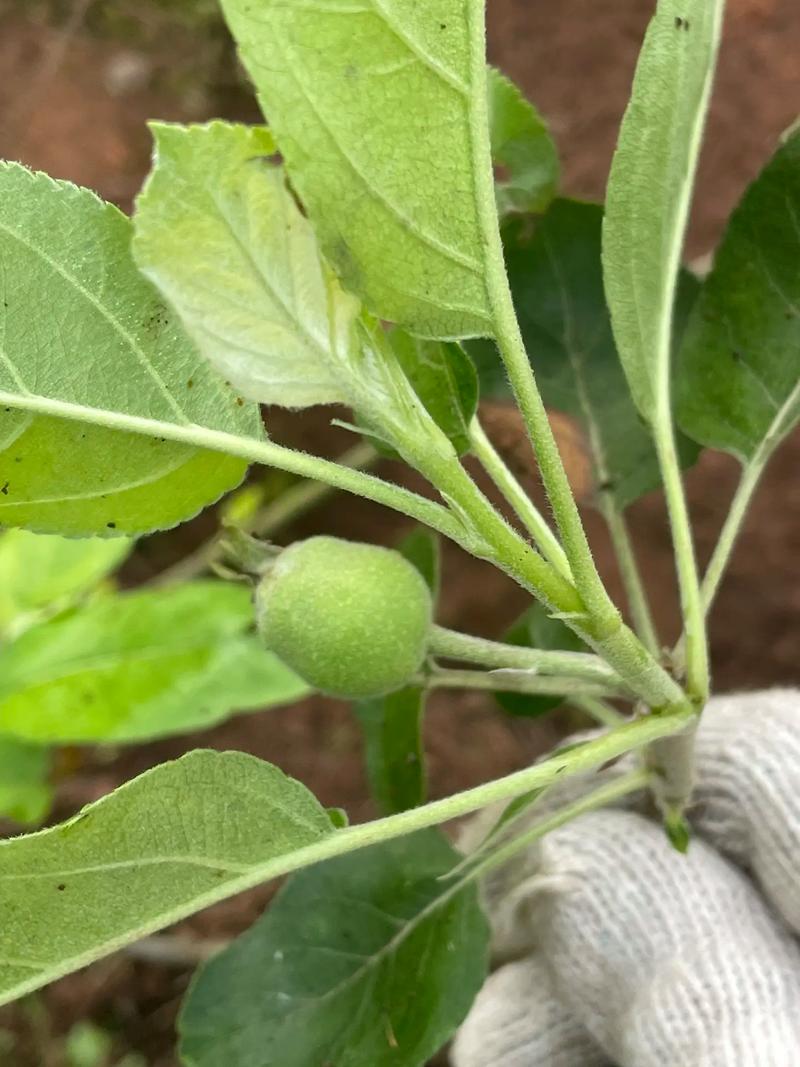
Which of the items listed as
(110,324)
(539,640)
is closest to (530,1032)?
(539,640)

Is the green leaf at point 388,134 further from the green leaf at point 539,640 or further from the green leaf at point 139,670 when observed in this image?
the green leaf at point 139,670

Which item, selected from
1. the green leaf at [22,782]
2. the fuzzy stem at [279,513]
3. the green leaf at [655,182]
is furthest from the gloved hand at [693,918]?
the fuzzy stem at [279,513]

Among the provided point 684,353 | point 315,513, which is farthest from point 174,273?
point 315,513

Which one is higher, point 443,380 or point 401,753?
point 443,380

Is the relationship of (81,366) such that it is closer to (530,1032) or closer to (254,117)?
(530,1032)

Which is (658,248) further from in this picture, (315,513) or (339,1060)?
(315,513)

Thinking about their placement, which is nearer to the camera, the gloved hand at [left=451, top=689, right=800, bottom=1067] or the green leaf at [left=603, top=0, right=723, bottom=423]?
the green leaf at [left=603, top=0, right=723, bottom=423]

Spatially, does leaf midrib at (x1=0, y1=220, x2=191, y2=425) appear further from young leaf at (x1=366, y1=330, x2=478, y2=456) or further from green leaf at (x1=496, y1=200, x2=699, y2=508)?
green leaf at (x1=496, y1=200, x2=699, y2=508)

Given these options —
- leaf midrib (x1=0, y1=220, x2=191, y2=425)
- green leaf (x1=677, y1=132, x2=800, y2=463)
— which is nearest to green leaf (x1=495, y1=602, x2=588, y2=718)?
green leaf (x1=677, y1=132, x2=800, y2=463)
